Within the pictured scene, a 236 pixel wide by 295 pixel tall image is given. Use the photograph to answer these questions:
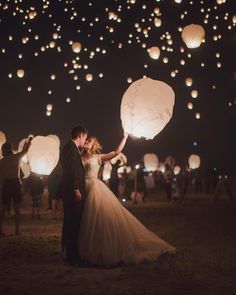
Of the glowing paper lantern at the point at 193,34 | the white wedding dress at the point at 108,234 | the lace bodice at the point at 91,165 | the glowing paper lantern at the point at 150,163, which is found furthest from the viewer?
the glowing paper lantern at the point at 150,163

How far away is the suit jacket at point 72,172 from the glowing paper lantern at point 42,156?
7674 millimetres

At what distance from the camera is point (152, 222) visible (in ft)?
41.5

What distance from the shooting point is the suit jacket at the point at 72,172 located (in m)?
7.20

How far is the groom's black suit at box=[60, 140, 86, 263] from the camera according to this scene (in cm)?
720

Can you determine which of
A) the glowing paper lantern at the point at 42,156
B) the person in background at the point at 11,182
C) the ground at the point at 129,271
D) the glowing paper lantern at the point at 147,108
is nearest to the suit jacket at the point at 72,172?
the glowing paper lantern at the point at 147,108

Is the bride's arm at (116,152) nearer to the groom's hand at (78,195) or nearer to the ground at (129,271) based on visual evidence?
the groom's hand at (78,195)

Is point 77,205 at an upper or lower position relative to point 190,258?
upper

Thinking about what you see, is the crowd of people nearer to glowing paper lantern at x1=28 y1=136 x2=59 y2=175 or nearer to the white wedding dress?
glowing paper lantern at x1=28 y1=136 x2=59 y2=175

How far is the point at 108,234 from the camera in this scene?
7.09 meters

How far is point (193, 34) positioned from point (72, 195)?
9.99 meters

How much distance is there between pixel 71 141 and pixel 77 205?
947 millimetres

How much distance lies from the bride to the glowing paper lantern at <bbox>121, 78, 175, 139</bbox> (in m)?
0.26

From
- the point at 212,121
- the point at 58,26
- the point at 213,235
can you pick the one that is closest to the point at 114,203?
the point at 213,235

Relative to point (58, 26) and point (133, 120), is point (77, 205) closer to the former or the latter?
point (133, 120)
